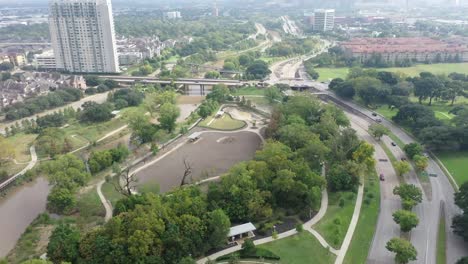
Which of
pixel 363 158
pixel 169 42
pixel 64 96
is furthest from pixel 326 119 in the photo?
pixel 169 42

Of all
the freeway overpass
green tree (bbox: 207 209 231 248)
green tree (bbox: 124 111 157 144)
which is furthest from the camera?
the freeway overpass

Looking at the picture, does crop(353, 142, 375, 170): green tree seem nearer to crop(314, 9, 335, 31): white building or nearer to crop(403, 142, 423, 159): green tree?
crop(403, 142, 423, 159): green tree

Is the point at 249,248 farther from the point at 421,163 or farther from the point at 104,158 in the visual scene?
the point at 421,163

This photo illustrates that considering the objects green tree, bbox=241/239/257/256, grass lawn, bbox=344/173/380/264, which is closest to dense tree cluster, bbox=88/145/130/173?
green tree, bbox=241/239/257/256

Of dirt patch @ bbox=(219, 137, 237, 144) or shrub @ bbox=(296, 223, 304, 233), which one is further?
dirt patch @ bbox=(219, 137, 237, 144)

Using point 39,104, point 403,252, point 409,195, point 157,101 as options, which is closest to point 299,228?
point 403,252

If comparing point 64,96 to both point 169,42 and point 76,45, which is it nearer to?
point 76,45
